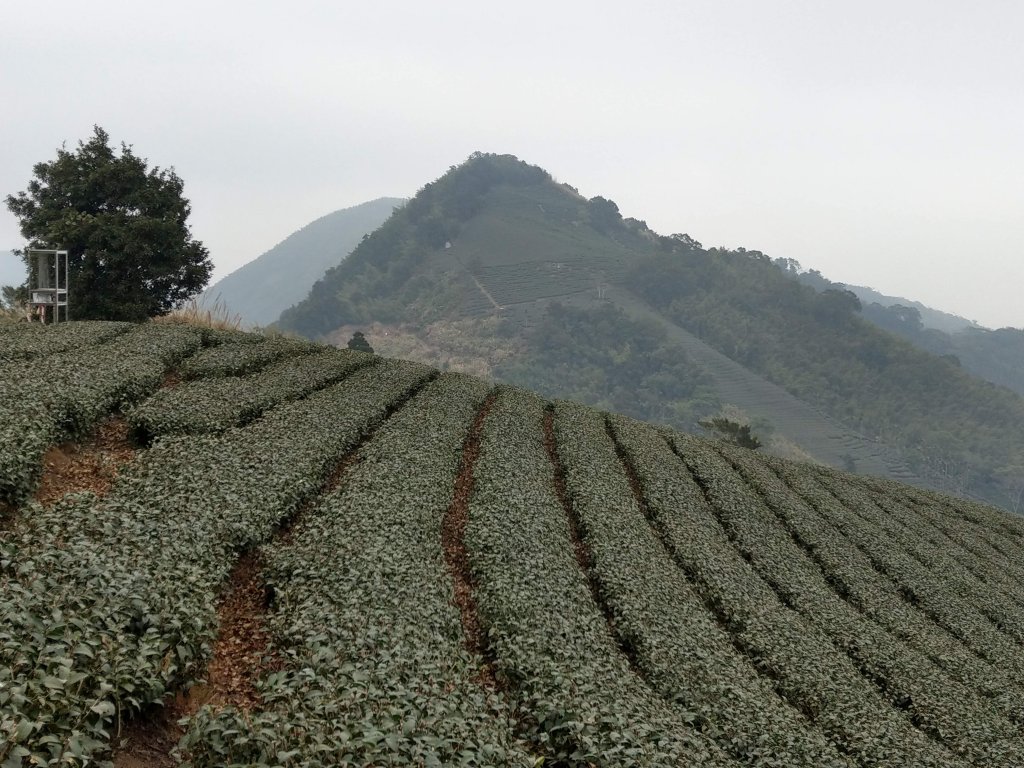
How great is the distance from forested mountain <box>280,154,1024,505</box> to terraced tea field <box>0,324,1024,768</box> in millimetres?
118207

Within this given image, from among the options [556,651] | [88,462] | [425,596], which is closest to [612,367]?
[88,462]

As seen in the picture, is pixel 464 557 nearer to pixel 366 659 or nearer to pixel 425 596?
pixel 425 596

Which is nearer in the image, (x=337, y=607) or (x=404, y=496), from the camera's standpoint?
(x=337, y=607)

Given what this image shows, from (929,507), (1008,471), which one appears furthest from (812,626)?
(1008,471)

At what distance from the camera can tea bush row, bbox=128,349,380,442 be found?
52.2 ft

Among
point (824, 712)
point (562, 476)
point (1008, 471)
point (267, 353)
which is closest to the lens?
point (824, 712)

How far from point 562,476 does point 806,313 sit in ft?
527

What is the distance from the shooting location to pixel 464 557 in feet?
47.6

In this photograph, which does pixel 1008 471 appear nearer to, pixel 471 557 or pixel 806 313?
pixel 806 313

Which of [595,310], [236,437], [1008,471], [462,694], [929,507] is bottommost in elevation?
[1008,471]

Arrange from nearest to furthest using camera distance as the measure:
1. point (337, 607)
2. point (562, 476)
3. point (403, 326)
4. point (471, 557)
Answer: point (337, 607) → point (471, 557) → point (562, 476) → point (403, 326)

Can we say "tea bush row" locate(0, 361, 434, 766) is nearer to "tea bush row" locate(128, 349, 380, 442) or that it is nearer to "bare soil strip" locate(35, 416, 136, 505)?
"bare soil strip" locate(35, 416, 136, 505)

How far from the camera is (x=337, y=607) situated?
9734 mm

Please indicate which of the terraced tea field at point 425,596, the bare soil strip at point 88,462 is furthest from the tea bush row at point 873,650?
the bare soil strip at point 88,462
